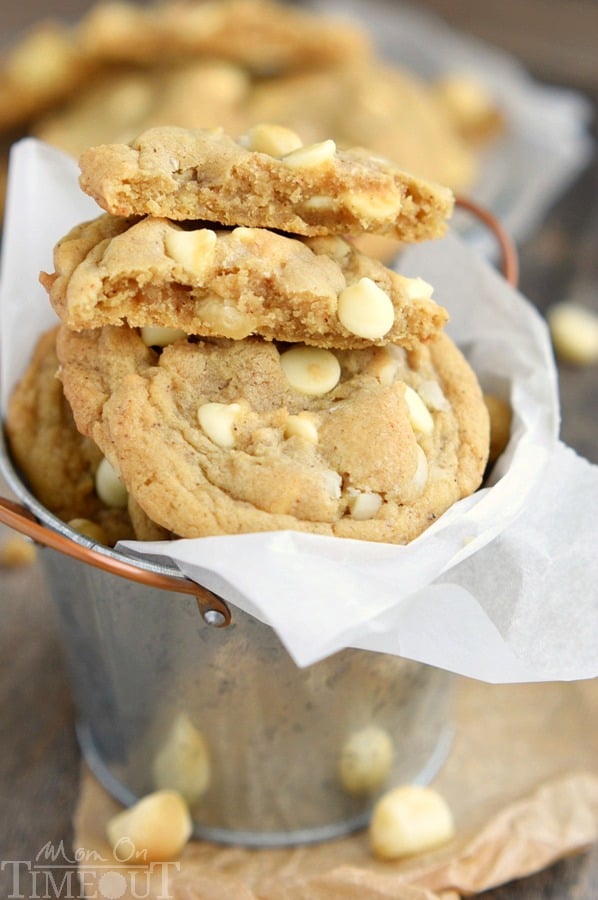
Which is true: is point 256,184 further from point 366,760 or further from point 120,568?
point 366,760

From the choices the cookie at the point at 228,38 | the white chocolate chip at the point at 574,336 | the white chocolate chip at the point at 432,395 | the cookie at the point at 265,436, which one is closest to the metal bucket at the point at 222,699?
the cookie at the point at 265,436

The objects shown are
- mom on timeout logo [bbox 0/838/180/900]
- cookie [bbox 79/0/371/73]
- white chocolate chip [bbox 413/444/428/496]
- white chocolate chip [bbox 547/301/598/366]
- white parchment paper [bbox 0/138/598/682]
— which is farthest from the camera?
cookie [bbox 79/0/371/73]

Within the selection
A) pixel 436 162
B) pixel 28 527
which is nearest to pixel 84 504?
pixel 28 527

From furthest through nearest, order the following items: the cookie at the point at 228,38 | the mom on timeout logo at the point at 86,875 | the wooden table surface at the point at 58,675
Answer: the cookie at the point at 228,38 → the wooden table surface at the point at 58,675 → the mom on timeout logo at the point at 86,875

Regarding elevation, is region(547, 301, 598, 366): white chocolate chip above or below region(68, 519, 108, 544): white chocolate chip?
below

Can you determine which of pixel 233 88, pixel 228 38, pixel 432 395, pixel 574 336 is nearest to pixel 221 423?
pixel 432 395

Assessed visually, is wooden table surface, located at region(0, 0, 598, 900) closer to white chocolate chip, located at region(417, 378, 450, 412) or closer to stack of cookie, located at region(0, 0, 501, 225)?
stack of cookie, located at region(0, 0, 501, 225)

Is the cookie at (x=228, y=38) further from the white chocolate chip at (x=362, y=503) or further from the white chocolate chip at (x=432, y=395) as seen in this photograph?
the white chocolate chip at (x=362, y=503)

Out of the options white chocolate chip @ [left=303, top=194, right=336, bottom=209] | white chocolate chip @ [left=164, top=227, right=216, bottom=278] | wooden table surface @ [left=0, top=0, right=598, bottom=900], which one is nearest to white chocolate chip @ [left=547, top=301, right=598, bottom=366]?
wooden table surface @ [left=0, top=0, right=598, bottom=900]
